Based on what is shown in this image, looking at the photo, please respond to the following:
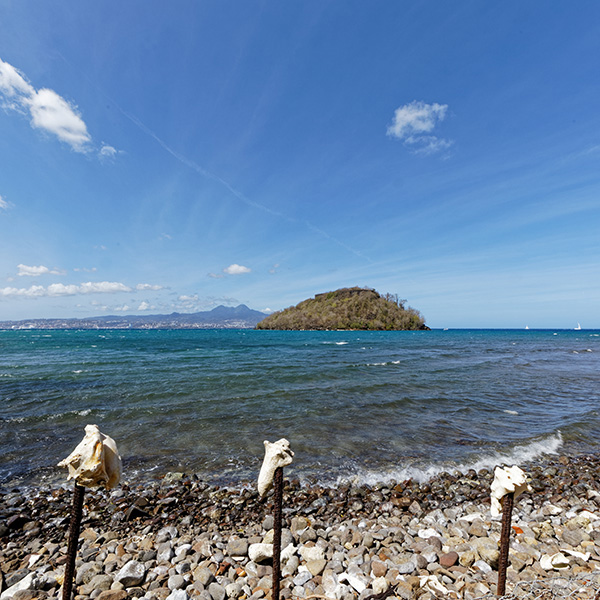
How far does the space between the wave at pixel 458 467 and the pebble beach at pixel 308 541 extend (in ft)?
1.30

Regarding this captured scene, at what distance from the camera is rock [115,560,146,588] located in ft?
14.6

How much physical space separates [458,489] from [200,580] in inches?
239

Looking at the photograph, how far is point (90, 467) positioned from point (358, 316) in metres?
163

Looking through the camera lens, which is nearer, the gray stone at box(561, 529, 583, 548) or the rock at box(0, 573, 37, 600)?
the rock at box(0, 573, 37, 600)

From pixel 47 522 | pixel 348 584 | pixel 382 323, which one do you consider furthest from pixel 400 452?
pixel 382 323

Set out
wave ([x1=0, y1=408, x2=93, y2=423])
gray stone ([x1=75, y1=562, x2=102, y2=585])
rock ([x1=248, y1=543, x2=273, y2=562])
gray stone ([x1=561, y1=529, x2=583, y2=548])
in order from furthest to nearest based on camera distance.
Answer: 1. wave ([x1=0, y1=408, x2=93, y2=423])
2. gray stone ([x1=561, y1=529, x2=583, y2=548])
3. rock ([x1=248, y1=543, x2=273, y2=562])
4. gray stone ([x1=75, y1=562, x2=102, y2=585])

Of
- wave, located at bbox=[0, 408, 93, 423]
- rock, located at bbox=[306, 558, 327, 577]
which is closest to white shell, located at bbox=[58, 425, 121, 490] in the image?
rock, located at bbox=[306, 558, 327, 577]

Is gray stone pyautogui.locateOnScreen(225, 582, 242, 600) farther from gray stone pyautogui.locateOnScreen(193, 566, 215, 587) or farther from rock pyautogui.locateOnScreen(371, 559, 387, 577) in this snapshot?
rock pyautogui.locateOnScreen(371, 559, 387, 577)

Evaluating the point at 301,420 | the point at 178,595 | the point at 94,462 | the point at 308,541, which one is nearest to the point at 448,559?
the point at 308,541

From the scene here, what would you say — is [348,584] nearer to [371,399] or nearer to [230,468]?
[230,468]

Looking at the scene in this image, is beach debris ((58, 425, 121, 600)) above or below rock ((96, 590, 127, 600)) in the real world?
above

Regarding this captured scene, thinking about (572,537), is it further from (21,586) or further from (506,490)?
(21,586)

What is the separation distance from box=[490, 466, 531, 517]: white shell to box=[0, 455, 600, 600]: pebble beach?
5.12 ft

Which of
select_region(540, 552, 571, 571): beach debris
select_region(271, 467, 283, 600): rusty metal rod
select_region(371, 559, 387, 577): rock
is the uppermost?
select_region(271, 467, 283, 600): rusty metal rod
